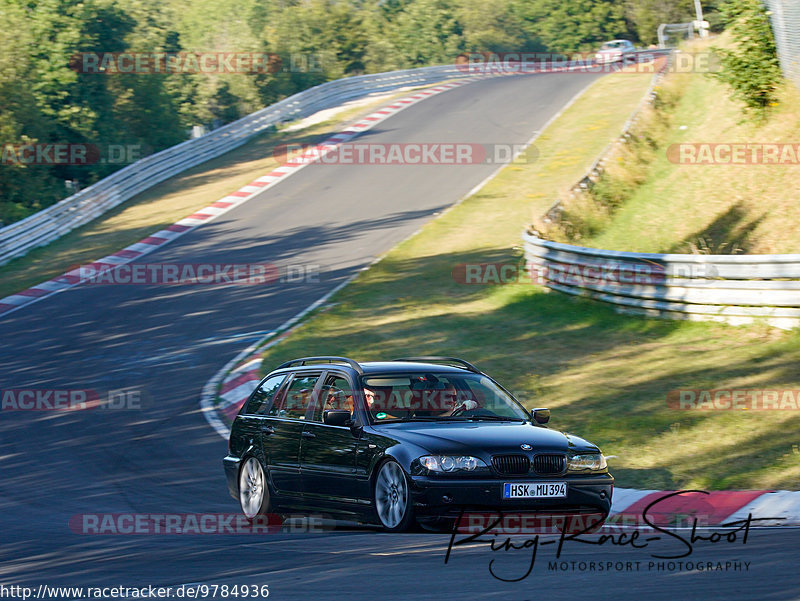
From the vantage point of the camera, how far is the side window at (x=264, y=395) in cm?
949

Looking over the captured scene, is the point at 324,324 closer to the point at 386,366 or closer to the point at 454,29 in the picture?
the point at 386,366

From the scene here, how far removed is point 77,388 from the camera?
52.0 feet

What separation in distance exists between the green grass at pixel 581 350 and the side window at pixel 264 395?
3.33m

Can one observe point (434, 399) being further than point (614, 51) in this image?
No

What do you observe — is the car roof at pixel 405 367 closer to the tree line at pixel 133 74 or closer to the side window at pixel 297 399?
the side window at pixel 297 399

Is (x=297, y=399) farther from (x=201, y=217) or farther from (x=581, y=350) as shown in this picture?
(x=201, y=217)

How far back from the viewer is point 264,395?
31.6 feet

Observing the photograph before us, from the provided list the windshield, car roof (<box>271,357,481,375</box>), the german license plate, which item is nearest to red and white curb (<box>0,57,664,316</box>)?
car roof (<box>271,357,481,375</box>)

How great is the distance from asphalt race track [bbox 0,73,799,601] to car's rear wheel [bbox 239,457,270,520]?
1.44ft

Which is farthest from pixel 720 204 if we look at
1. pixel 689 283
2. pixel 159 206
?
pixel 159 206

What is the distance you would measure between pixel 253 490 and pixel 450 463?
2.59 meters

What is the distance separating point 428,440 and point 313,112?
35474 millimetres

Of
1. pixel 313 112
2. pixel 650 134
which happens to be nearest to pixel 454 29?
pixel 313 112

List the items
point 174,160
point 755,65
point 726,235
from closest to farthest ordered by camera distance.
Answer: point 726,235 → point 755,65 → point 174,160
